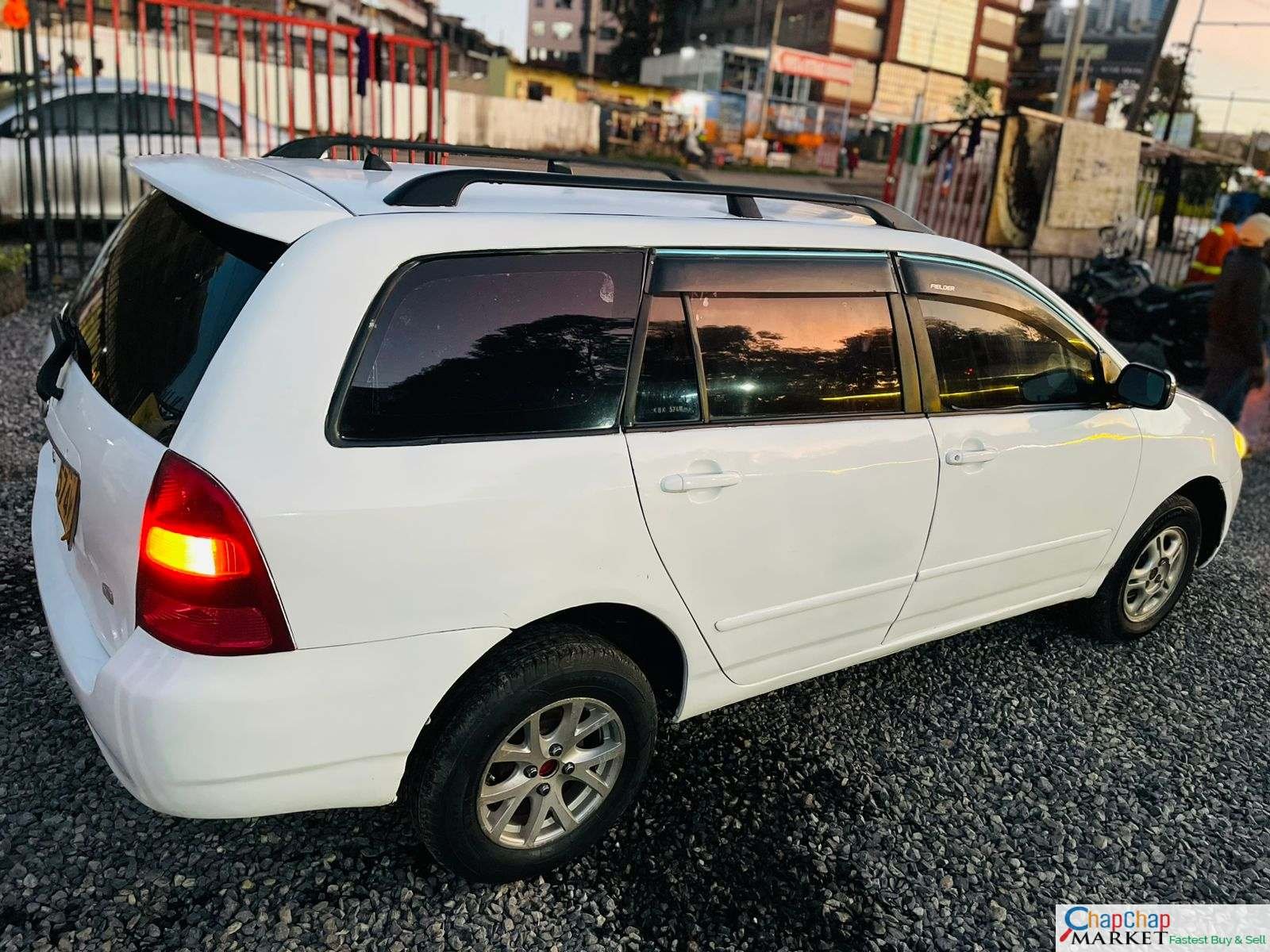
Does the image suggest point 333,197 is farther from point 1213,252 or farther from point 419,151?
point 1213,252

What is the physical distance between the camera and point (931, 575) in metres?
3.00

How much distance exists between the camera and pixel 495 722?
2162mm

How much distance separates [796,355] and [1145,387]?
152cm

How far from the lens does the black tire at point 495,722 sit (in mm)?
2152

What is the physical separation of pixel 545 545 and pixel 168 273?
3.66 ft

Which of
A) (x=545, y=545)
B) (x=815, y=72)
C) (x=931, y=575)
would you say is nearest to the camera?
(x=545, y=545)

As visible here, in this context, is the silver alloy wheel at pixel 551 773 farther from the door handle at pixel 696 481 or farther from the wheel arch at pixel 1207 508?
the wheel arch at pixel 1207 508

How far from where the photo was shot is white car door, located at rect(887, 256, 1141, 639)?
293 centimetres

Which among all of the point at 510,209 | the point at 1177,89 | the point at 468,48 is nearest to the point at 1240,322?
the point at 510,209

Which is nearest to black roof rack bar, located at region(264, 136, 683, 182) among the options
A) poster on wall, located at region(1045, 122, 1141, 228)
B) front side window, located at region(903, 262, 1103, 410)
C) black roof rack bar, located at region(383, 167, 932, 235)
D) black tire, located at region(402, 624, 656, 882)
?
black roof rack bar, located at region(383, 167, 932, 235)

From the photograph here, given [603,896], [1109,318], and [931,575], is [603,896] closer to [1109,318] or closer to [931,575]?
[931,575]

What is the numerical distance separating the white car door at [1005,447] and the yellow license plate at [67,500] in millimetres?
2352

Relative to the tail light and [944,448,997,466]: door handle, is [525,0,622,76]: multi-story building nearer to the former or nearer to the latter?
[944,448,997,466]: door handle

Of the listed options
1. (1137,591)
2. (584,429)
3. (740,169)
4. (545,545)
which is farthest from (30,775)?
(740,169)
